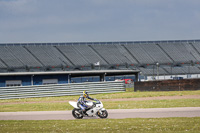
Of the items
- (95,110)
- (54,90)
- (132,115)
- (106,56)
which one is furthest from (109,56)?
(95,110)

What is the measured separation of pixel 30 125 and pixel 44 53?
5715cm

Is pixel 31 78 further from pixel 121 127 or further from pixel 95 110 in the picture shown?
pixel 121 127

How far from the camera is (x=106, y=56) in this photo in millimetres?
73375

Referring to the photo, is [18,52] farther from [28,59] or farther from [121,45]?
[121,45]

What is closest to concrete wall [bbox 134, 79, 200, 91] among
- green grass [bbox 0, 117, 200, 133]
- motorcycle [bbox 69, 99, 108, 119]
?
motorcycle [bbox 69, 99, 108, 119]

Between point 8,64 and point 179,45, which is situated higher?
point 179,45

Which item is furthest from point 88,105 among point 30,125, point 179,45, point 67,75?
point 179,45

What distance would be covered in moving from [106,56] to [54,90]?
38.8 meters

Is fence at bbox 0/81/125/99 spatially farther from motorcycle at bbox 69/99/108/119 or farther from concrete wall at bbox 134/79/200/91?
motorcycle at bbox 69/99/108/119

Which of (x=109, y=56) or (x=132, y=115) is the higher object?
(x=109, y=56)

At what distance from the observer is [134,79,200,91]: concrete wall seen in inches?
1357

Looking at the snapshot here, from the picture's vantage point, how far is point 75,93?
35625 millimetres

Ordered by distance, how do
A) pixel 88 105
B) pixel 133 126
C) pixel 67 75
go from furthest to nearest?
1. pixel 67 75
2. pixel 88 105
3. pixel 133 126

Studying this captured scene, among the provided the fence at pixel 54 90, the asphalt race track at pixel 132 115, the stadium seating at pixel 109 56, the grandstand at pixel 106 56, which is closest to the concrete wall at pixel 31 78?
the fence at pixel 54 90
